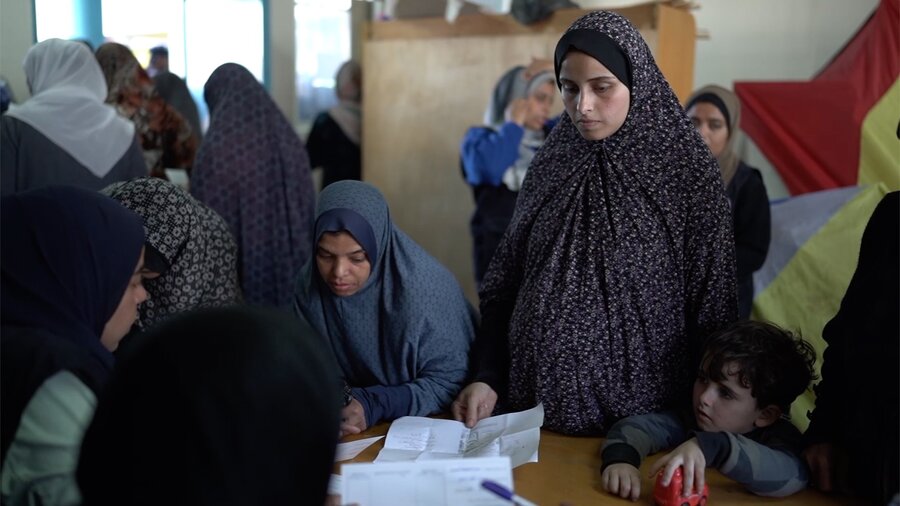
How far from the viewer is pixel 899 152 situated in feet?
10.3

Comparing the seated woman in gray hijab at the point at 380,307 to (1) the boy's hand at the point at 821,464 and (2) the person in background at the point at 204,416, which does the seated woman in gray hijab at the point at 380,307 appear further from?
(2) the person in background at the point at 204,416

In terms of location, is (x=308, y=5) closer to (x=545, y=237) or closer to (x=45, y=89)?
(x=45, y=89)

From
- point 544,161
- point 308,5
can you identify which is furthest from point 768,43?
point 544,161

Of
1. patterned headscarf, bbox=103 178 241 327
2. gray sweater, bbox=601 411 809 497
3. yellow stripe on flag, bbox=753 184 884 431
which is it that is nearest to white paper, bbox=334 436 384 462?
gray sweater, bbox=601 411 809 497

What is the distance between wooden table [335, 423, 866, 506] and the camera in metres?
1.47

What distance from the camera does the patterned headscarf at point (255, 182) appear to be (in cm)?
305

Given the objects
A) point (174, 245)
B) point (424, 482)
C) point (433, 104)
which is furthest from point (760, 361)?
point (433, 104)

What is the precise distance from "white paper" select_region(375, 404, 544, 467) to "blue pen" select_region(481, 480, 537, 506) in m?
0.29

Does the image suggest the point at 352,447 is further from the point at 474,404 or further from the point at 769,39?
the point at 769,39

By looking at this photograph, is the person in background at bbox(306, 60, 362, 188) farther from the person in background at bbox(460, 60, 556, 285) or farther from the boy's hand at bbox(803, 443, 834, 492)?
the boy's hand at bbox(803, 443, 834, 492)

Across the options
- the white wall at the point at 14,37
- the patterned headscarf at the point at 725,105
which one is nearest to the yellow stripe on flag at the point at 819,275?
the patterned headscarf at the point at 725,105

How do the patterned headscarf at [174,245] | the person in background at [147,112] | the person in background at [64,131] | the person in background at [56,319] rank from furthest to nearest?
the person in background at [147,112]
the person in background at [64,131]
the patterned headscarf at [174,245]
the person in background at [56,319]

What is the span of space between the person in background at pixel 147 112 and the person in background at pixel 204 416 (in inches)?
103

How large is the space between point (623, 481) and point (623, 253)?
439 millimetres
